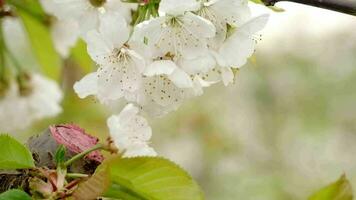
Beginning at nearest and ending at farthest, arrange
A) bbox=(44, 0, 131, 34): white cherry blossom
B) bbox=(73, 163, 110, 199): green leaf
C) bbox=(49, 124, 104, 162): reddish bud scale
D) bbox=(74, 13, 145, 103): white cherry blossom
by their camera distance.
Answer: bbox=(73, 163, 110, 199): green leaf, bbox=(49, 124, 104, 162): reddish bud scale, bbox=(74, 13, 145, 103): white cherry blossom, bbox=(44, 0, 131, 34): white cherry blossom

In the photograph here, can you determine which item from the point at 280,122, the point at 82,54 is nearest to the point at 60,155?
the point at 82,54

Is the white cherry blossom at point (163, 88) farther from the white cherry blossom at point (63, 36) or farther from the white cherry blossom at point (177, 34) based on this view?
the white cherry blossom at point (63, 36)

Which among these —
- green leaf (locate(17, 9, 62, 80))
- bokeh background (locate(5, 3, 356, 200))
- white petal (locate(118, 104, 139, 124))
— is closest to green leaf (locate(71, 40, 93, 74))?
green leaf (locate(17, 9, 62, 80))

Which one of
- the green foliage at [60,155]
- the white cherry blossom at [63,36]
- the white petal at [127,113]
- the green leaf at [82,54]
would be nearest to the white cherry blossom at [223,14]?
the white petal at [127,113]

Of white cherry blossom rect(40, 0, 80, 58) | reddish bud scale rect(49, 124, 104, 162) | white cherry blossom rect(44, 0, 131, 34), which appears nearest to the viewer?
reddish bud scale rect(49, 124, 104, 162)

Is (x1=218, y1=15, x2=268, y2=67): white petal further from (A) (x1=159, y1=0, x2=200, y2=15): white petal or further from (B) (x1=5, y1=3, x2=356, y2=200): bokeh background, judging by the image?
(B) (x1=5, y1=3, x2=356, y2=200): bokeh background

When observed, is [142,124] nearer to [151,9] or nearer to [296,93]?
[151,9]

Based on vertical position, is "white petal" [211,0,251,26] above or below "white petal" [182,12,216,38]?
above

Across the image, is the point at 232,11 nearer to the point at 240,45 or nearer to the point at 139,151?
the point at 240,45
